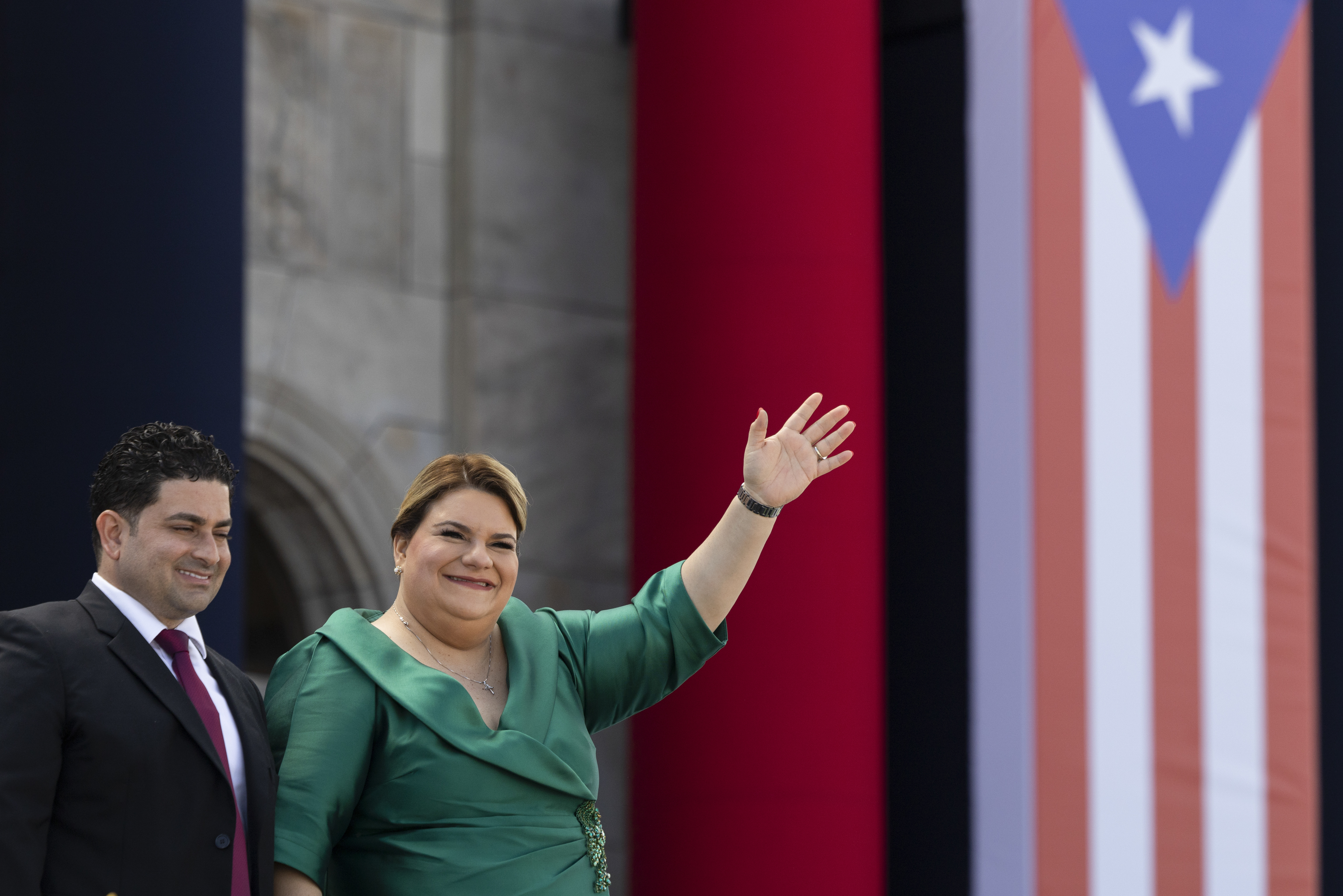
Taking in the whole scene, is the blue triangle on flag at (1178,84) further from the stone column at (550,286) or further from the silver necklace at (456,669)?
the silver necklace at (456,669)

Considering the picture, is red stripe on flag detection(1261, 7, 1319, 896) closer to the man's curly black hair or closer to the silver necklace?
the silver necklace

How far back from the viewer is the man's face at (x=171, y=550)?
2.69 m

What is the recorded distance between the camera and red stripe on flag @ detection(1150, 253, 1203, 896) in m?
6.01

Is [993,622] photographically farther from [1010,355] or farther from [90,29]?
[90,29]

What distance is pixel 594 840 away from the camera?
3.17 metres

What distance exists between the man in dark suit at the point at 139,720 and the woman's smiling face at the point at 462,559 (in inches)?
15.4

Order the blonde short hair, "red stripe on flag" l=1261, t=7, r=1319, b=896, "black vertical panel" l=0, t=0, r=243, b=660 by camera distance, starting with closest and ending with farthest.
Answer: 1. the blonde short hair
2. "black vertical panel" l=0, t=0, r=243, b=660
3. "red stripe on flag" l=1261, t=7, r=1319, b=896

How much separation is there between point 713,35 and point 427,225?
1.67 m

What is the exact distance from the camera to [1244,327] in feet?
20.4

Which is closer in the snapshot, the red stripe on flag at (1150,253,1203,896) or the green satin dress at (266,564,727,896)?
the green satin dress at (266,564,727,896)

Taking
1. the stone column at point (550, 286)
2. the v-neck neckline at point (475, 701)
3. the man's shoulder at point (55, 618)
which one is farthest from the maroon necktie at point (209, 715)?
the stone column at point (550, 286)

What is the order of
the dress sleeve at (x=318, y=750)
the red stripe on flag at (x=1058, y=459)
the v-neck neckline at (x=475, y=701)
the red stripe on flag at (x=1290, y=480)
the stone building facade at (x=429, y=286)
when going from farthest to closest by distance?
the stone building facade at (x=429, y=286)
the red stripe on flag at (x=1058, y=459)
the red stripe on flag at (x=1290, y=480)
the v-neck neckline at (x=475, y=701)
the dress sleeve at (x=318, y=750)

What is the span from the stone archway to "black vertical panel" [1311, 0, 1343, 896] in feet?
12.0

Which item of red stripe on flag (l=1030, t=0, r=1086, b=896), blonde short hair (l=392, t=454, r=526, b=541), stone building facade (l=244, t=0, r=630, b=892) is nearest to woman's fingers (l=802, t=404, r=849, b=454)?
blonde short hair (l=392, t=454, r=526, b=541)
